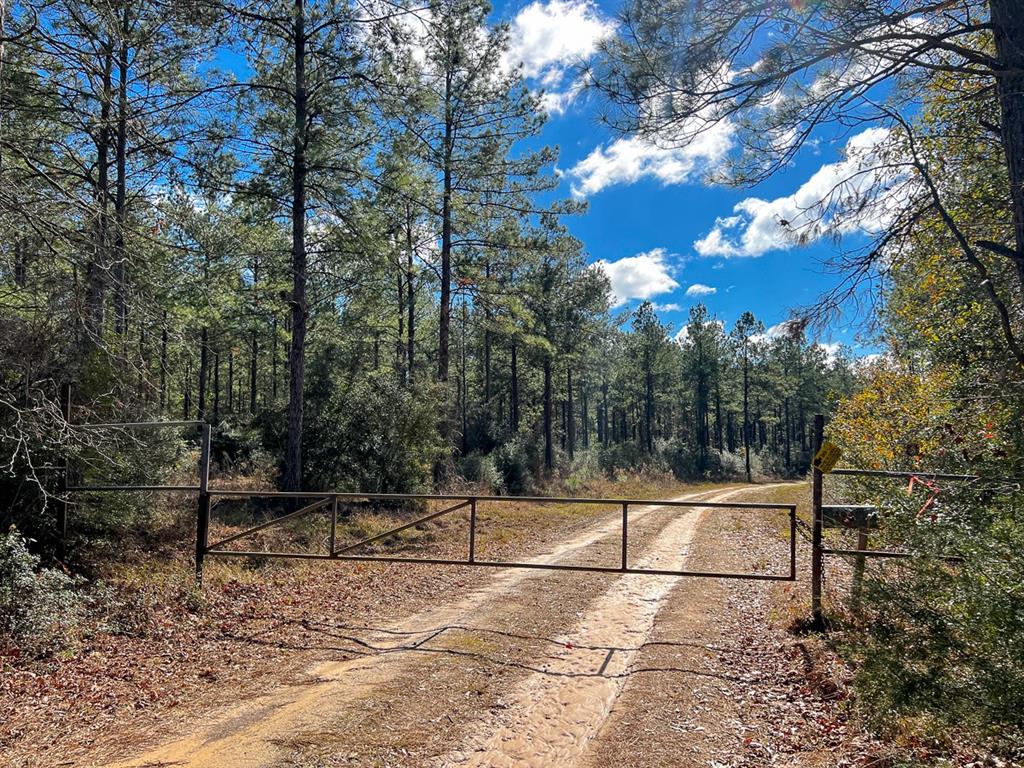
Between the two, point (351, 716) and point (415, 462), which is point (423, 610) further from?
point (415, 462)

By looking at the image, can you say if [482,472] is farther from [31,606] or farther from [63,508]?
[31,606]

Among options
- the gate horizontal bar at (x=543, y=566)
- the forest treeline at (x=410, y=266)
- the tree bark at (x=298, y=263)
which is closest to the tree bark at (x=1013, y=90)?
the forest treeline at (x=410, y=266)

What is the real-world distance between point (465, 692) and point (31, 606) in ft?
15.6

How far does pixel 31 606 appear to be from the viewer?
231 inches

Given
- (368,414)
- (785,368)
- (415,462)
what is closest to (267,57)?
(368,414)

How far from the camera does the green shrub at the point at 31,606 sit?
5.56 meters

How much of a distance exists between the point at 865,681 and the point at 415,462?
13.4 m

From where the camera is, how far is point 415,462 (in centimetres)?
1583

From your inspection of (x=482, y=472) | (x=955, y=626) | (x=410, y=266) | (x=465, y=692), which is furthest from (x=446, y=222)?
(x=955, y=626)

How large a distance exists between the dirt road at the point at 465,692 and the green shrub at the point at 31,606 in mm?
2577

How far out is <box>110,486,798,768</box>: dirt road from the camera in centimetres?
388

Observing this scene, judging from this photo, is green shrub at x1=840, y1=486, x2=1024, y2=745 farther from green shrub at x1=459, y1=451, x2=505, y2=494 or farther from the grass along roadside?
green shrub at x1=459, y1=451, x2=505, y2=494

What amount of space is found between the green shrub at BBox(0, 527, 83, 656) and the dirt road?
2.58 m

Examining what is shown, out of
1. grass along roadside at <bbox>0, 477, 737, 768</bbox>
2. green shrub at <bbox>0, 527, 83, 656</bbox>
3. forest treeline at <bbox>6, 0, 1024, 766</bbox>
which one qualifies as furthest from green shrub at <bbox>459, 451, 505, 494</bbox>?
green shrub at <bbox>0, 527, 83, 656</bbox>
